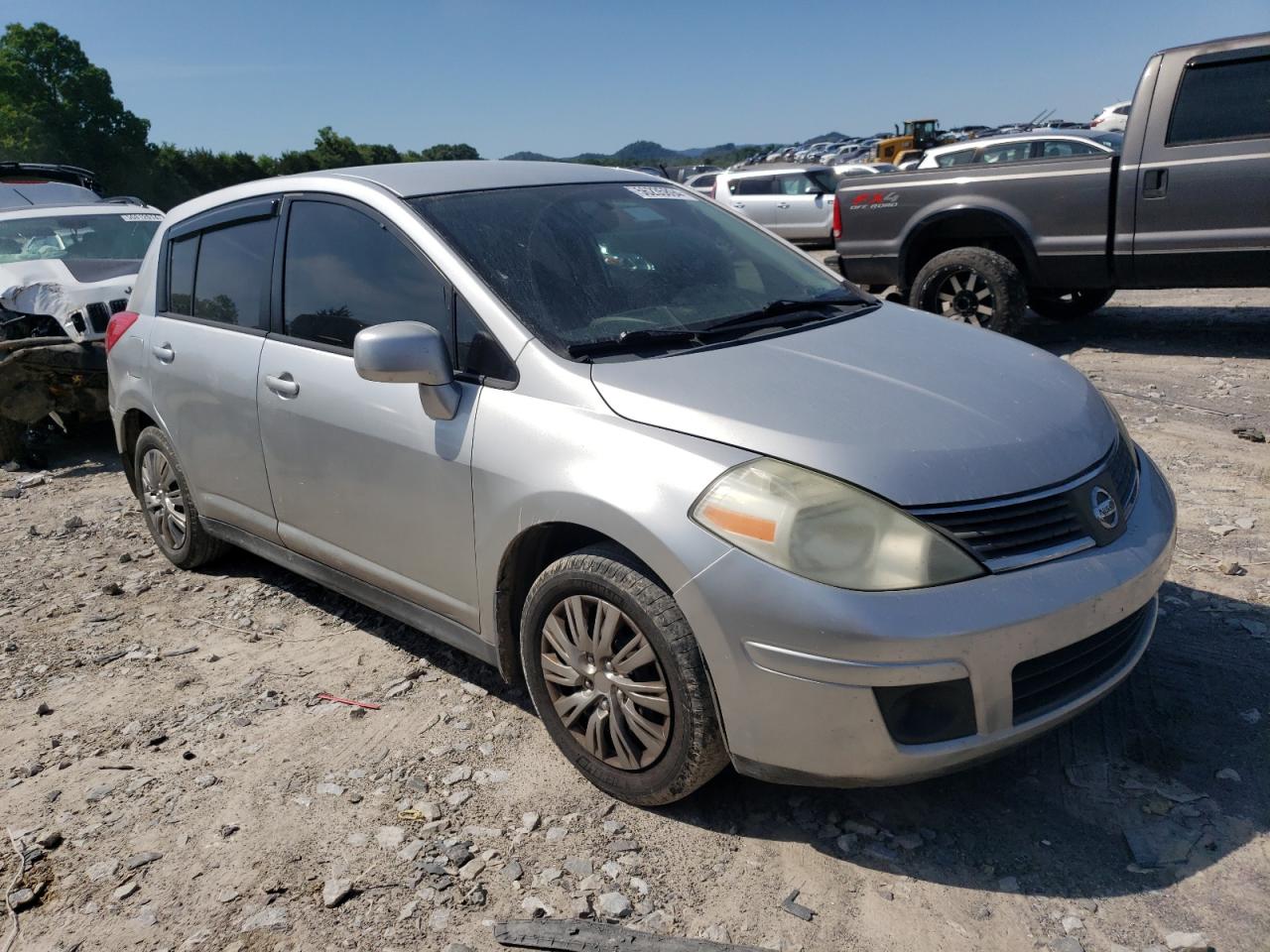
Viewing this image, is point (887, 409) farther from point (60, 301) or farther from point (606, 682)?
point (60, 301)

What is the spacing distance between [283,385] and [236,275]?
0.75m

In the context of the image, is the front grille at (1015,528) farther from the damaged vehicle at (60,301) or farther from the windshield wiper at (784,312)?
the damaged vehicle at (60,301)

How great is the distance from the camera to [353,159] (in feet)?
183

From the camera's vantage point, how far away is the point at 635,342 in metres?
3.07

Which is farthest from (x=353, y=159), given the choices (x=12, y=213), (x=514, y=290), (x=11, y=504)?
(x=514, y=290)

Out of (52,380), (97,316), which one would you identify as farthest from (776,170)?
(52,380)

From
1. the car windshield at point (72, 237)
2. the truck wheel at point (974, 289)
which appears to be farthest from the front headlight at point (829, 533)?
the car windshield at point (72, 237)

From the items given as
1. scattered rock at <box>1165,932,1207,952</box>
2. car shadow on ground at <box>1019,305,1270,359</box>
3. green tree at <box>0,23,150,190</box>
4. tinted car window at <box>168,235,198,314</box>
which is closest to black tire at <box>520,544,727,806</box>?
scattered rock at <box>1165,932,1207,952</box>

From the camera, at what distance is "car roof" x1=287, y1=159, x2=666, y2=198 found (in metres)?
3.59

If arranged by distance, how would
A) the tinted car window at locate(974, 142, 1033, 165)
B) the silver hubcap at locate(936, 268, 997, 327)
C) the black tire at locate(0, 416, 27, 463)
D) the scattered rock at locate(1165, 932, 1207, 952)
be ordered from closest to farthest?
the scattered rock at locate(1165, 932, 1207, 952), the black tire at locate(0, 416, 27, 463), the silver hubcap at locate(936, 268, 997, 327), the tinted car window at locate(974, 142, 1033, 165)

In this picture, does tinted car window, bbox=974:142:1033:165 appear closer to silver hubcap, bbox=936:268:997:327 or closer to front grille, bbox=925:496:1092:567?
silver hubcap, bbox=936:268:997:327

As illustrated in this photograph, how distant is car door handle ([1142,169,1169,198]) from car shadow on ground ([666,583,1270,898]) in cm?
532

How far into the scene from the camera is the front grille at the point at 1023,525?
2.44 metres

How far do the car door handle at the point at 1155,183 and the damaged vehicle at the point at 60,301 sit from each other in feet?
24.7
